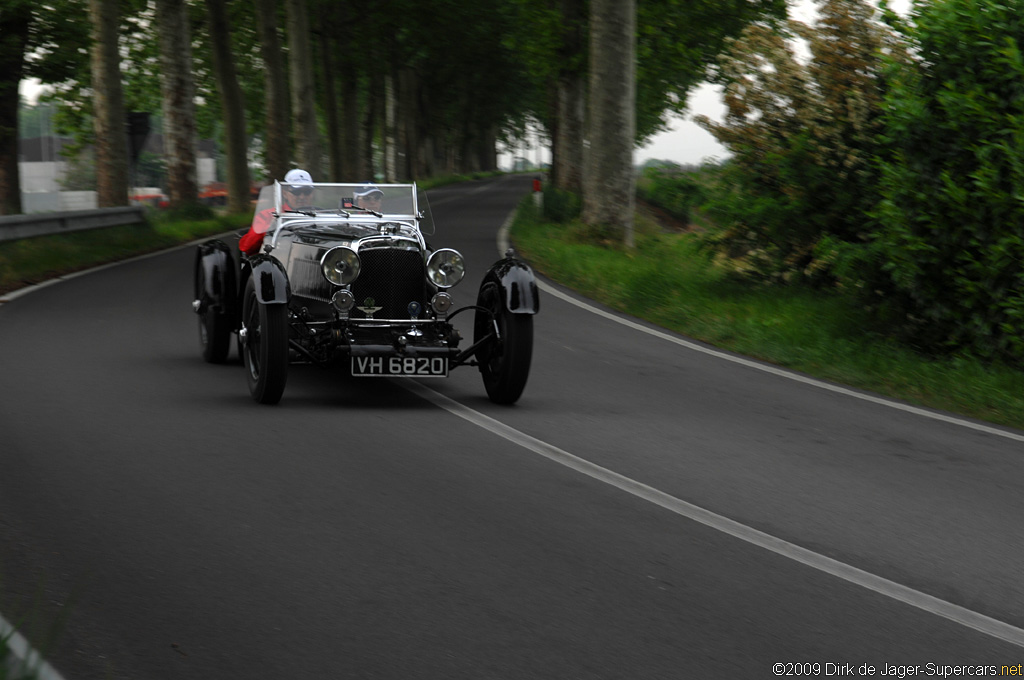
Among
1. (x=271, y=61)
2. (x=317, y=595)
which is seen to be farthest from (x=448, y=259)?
(x=271, y=61)

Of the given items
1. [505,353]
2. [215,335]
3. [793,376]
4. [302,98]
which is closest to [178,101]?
[302,98]

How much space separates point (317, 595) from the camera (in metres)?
4.54

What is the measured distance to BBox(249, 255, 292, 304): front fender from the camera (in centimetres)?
818

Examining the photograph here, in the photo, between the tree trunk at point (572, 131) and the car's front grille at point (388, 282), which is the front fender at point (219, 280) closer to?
the car's front grille at point (388, 282)

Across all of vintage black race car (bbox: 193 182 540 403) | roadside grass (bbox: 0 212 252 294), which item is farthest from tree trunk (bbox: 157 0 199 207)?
vintage black race car (bbox: 193 182 540 403)

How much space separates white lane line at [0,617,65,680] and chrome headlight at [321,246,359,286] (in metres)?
4.97

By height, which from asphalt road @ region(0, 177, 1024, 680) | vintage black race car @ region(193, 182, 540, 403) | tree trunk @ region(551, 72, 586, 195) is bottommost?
asphalt road @ region(0, 177, 1024, 680)

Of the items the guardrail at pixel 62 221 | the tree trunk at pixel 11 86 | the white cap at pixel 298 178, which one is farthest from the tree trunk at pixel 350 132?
the white cap at pixel 298 178

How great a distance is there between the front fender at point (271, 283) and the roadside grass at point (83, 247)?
7.97m

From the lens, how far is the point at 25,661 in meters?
3.35

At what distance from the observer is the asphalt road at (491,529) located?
412cm

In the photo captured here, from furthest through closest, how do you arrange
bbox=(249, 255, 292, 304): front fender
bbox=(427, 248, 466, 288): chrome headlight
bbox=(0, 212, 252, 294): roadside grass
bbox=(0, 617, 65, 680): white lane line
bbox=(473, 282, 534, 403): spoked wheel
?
bbox=(0, 212, 252, 294): roadside grass → bbox=(427, 248, 466, 288): chrome headlight → bbox=(473, 282, 534, 403): spoked wheel → bbox=(249, 255, 292, 304): front fender → bbox=(0, 617, 65, 680): white lane line

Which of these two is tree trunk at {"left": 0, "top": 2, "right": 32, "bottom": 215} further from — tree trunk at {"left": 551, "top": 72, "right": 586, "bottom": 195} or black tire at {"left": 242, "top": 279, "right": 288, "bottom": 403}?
black tire at {"left": 242, "top": 279, "right": 288, "bottom": 403}

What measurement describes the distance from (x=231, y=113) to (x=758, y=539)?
95.5ft
